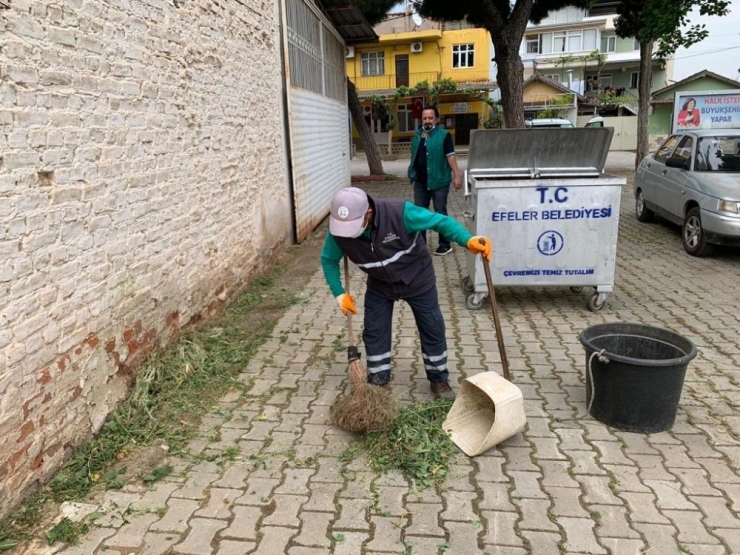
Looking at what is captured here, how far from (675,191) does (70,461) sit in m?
8.92

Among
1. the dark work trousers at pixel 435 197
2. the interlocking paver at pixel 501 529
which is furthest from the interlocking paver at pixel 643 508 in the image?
the dark work trousers at pixel 435 197

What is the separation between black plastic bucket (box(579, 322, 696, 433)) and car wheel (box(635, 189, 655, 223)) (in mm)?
7620

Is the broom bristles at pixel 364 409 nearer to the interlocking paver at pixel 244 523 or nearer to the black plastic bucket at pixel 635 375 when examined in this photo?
the interlocking paver at pixel 244 523

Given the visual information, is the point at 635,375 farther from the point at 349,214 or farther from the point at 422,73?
the point at 422,73

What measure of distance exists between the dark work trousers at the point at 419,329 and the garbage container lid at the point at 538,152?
9.21 ft

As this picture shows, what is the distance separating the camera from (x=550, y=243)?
18.9ft

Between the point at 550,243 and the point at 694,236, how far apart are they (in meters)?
3.91

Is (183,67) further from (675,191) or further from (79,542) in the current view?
(675,191)

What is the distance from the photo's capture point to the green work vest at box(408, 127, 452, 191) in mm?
7788

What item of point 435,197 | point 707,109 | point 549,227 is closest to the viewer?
point 549,227

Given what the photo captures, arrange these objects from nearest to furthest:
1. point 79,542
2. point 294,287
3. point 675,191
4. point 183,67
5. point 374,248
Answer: point 79,542 → point 374,248 → point 183,67 → point 294,287 → point 675,191

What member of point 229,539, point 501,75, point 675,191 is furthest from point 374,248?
point 501,75

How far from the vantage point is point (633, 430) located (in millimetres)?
3746

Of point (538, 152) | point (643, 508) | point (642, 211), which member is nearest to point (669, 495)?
point (643, 508)
